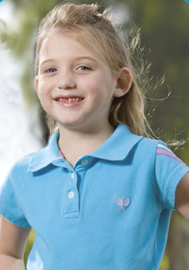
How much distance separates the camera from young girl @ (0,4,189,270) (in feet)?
3.64

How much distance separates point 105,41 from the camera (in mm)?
1196

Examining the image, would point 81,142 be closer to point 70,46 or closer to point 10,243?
point 70,46

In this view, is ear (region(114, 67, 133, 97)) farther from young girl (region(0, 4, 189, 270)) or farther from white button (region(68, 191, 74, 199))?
white button (region(68, 191, 74, 199))

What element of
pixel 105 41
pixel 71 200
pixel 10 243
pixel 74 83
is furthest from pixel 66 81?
pixel 10 243

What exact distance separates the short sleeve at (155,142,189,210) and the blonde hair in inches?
6.5

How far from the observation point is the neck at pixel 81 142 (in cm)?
120

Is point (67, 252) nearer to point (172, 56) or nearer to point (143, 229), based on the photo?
point (143, 229)

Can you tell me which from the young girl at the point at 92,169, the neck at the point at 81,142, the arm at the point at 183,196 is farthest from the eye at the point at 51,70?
the arm at the point at 183,196

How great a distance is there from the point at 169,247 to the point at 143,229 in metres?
1.58

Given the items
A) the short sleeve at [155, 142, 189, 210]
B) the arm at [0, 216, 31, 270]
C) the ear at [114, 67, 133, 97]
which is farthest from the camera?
the arm at [0, 216, 31, 270]

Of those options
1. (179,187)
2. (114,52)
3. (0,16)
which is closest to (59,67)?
(114,52)

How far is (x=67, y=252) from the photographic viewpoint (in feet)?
3.69

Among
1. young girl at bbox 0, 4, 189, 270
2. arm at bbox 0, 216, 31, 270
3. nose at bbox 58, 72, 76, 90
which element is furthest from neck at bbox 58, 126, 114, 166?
arm at bbox 0, 216, 31, 270

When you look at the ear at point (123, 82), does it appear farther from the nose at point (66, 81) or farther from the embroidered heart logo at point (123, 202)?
the embroidered heart logo at point (123, 202)
